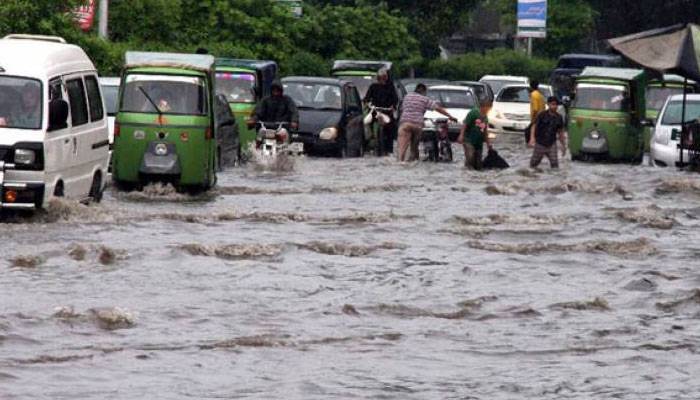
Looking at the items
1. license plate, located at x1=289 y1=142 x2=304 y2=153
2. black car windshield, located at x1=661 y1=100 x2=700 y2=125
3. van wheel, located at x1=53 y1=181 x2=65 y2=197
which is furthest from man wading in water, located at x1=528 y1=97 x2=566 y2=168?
van wheel, located at x1=53 y1=181 x2=65 y2=197

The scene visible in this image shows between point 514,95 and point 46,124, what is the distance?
32210 mm

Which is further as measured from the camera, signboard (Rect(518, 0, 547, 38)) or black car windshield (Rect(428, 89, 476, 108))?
signboard (Rect(518, 0, 547, 38))

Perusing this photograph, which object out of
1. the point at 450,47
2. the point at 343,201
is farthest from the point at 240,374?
the point at 450,47

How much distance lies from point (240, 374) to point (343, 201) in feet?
45.2

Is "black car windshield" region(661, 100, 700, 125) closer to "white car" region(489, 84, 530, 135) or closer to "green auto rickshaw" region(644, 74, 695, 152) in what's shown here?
"green auto rickshaw" region(644, 74, 695, 152)

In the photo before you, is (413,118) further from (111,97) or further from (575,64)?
(575,64)

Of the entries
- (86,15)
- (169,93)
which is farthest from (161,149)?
(86,15)

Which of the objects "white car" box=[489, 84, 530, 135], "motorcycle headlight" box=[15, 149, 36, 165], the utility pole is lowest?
"white car" box=[489, 84, 530, 135]

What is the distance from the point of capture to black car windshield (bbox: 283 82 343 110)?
35.3 meters

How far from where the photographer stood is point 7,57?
64.8 ft

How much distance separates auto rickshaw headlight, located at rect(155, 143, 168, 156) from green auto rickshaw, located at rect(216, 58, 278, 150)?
846 cm

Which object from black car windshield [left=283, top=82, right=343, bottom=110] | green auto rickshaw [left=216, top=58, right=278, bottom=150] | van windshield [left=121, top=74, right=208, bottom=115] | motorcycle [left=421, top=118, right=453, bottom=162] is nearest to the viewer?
van windshield [left=121, top=74, right=208, bottom=115]

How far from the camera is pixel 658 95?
42.1m

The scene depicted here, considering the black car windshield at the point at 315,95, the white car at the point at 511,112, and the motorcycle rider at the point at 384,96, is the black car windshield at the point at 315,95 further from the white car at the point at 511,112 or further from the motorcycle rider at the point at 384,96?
the white car at the point at 511,112
